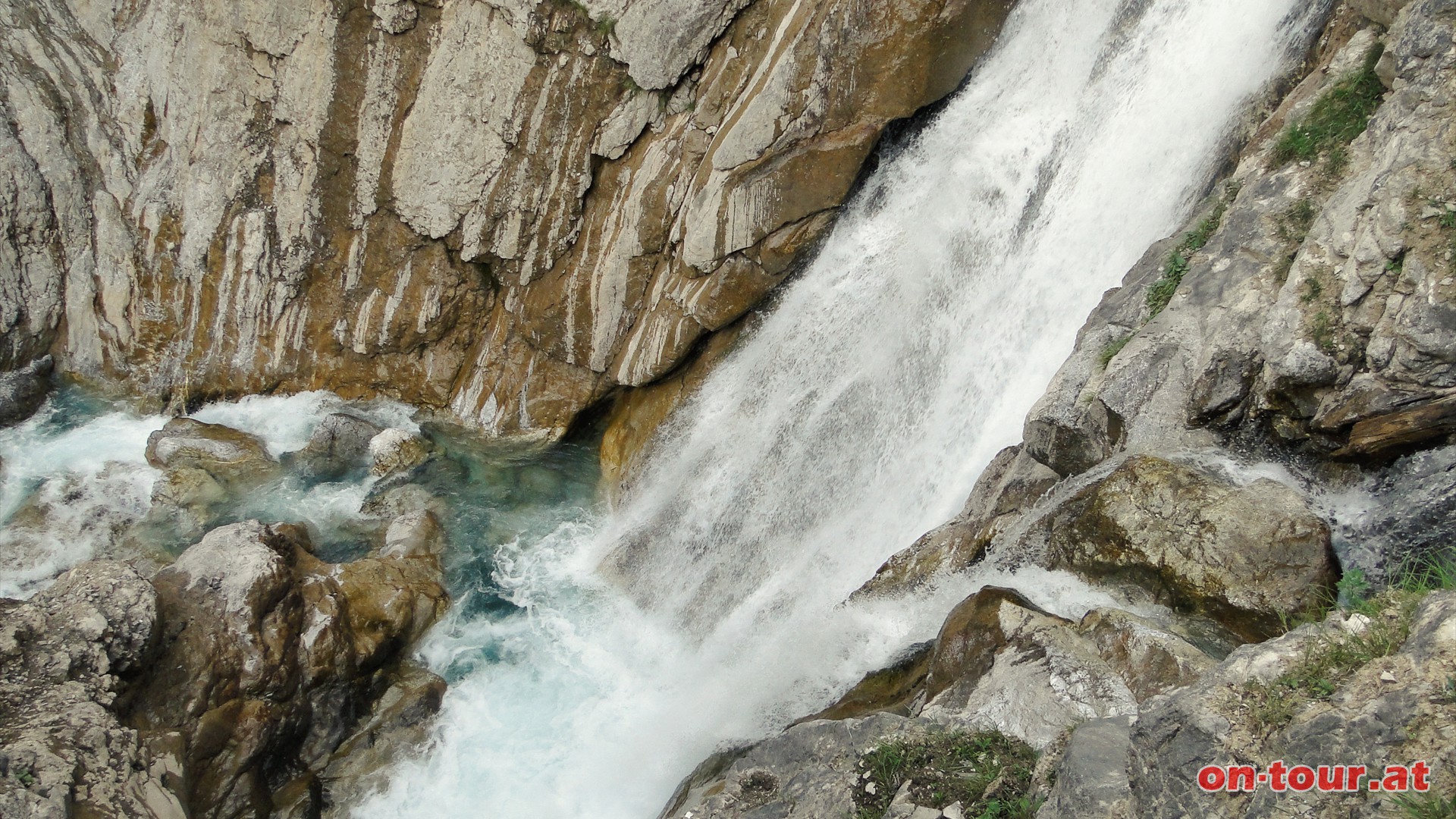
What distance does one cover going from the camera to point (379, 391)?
18156 mm

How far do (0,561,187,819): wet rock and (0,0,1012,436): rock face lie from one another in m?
7.81

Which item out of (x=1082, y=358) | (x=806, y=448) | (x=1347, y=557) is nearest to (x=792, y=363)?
(x=806, y=448)

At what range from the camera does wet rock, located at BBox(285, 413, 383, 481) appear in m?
16.6

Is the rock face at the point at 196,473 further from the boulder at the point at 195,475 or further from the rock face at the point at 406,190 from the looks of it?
the rock face at the point at 406,190

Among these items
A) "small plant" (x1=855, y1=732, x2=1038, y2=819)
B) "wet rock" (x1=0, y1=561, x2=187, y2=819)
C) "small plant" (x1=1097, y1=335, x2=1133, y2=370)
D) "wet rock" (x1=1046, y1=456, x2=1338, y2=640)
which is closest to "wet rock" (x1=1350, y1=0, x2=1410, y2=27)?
"small plant" (x1=1097, y1=335, x2=1133, y2=370)

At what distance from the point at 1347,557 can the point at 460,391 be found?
1543 cm

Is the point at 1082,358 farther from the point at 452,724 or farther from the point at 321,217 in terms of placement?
the point at 321,217

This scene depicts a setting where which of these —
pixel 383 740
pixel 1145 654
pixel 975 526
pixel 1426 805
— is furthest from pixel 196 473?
pixel 1426 805

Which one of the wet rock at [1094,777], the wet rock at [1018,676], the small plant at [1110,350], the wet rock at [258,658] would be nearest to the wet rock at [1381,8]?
the small plant at [1110,350]

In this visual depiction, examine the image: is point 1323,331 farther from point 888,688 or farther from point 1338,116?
point 888,688

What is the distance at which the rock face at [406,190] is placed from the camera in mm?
14266

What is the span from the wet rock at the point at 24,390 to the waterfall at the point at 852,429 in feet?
33.7

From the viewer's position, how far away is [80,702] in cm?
939

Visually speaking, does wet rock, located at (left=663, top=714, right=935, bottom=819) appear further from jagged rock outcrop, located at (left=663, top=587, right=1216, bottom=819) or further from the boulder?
the boulder
